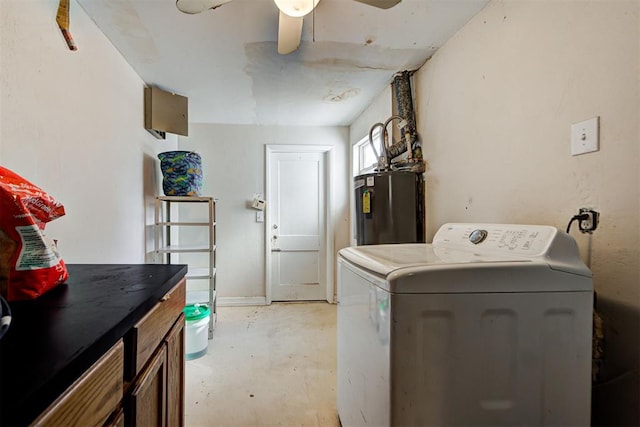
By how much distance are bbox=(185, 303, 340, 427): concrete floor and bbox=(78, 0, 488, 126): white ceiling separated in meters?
2.11

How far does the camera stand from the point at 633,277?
2.97 feet

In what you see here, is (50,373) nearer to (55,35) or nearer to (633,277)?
(633,277)

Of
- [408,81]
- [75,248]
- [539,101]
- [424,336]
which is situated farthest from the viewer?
[408,81]

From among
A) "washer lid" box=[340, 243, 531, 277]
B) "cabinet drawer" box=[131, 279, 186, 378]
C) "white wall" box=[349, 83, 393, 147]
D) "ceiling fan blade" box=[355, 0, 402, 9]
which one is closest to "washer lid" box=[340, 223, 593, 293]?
"washer lid" box=[340, 243, 531, 277]

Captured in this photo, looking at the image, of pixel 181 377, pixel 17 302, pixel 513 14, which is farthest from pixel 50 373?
pixel 513 14

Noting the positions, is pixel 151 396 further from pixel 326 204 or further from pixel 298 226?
pixel 326 204

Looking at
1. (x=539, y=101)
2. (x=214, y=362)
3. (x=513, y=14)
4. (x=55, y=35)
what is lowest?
(x=214, y=362)

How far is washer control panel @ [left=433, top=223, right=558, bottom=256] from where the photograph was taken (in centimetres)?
98

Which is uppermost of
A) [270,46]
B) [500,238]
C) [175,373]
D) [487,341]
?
[270,46]

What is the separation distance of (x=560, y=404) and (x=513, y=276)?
417 millimetres

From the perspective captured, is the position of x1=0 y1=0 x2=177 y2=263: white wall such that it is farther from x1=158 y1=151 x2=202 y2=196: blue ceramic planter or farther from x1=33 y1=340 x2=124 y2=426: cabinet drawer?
x1=33 y1=340 x2=124 y2=426: cabinet drawer

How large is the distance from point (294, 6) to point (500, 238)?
1.25m

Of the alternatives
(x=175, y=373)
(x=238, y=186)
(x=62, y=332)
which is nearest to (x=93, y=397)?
(x=62, y=332)

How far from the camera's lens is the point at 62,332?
557mm
